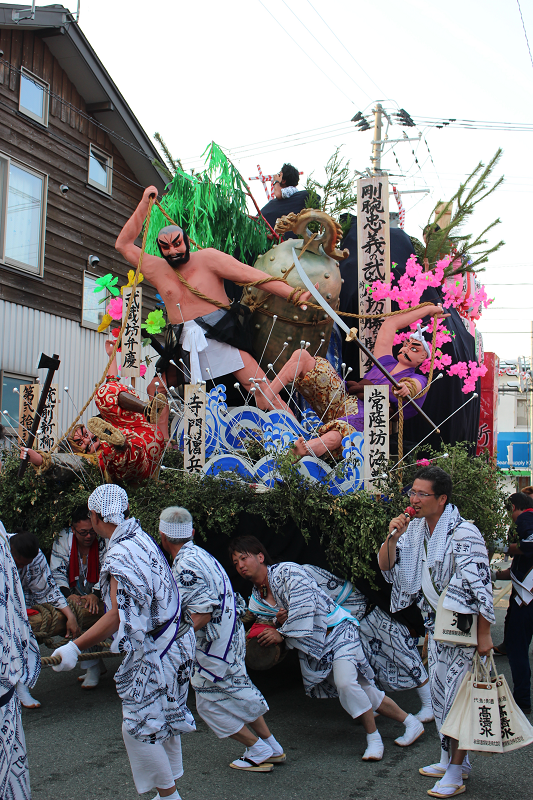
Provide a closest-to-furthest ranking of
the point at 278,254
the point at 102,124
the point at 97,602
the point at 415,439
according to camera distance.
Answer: the point at 97,602 < the point at 278,254 < the point at 415,439 < the point at 102,124

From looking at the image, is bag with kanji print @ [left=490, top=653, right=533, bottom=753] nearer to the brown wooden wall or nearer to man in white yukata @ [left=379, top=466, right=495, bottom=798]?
man in white yukata @ [left=379, top=466, right=495, bottom=798]

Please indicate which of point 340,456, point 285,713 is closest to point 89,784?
point 285,713

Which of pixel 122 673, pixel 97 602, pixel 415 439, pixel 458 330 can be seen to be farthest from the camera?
pixel 458 330

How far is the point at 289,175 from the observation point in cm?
852

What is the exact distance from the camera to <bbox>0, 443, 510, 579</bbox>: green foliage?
15.3ft

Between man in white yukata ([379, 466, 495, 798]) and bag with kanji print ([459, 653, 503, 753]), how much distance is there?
0.13 m

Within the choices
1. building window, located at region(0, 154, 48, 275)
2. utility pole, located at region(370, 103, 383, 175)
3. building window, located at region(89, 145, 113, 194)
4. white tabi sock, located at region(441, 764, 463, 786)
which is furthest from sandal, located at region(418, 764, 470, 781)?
utility pole, located at region(370, 103, 383, 175)

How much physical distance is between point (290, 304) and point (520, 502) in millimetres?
2814

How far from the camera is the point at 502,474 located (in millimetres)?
5590

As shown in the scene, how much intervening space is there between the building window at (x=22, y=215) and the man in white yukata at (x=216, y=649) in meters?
6.74

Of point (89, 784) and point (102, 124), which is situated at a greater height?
point (102, 124)

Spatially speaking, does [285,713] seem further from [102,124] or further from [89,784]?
[102,124]

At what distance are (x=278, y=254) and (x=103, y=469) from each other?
297cm

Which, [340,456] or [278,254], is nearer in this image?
[340,456]
